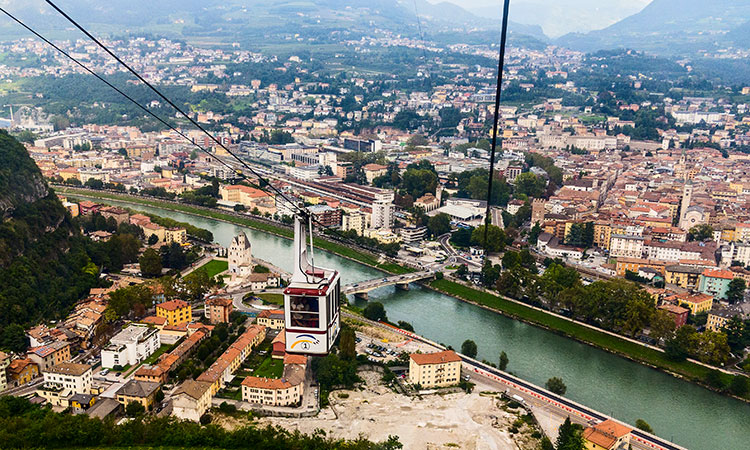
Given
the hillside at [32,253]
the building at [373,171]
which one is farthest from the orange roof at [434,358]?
the building at [373,171]

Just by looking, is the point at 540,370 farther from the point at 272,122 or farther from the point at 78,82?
the point at 78,82

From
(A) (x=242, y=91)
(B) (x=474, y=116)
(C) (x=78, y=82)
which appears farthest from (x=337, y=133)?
(C) (x=78, y=82)

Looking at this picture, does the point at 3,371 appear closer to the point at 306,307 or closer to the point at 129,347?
the point at 129,347

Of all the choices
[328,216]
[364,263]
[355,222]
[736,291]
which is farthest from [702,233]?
[328,216]

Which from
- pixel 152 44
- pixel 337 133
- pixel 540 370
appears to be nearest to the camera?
pixel 540 370

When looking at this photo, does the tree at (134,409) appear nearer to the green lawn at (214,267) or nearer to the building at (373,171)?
the green lawn at (214,267)

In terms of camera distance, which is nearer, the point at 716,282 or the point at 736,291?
the point at 736,291
